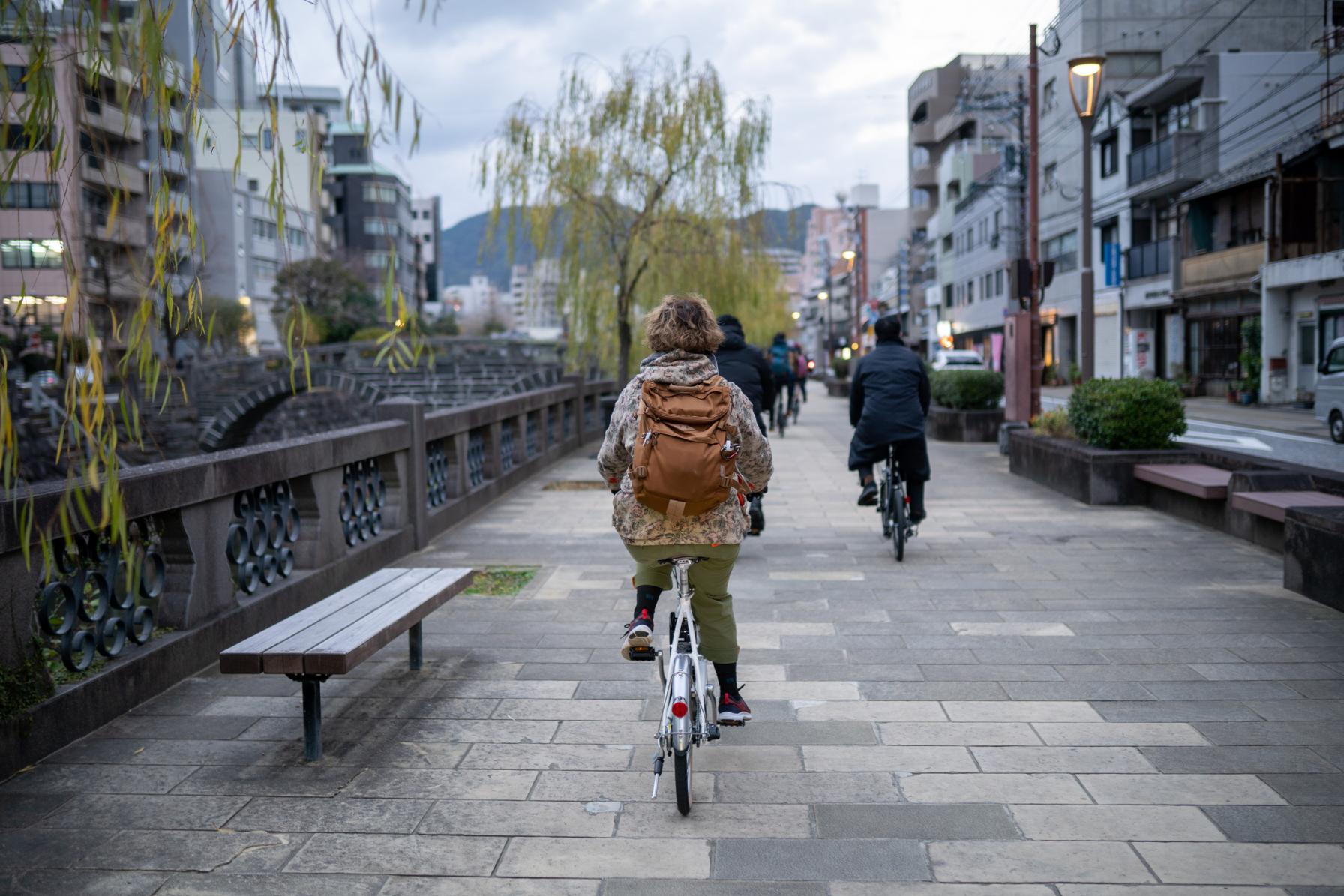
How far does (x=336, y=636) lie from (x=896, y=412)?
541 cm

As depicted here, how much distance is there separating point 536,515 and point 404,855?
8.45m

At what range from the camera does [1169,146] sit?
3669cm

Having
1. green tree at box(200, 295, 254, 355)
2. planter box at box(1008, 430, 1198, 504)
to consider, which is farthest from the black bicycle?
green tree at box(200, 295, 254, 355)

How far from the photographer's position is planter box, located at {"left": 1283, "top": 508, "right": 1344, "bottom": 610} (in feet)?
22.8

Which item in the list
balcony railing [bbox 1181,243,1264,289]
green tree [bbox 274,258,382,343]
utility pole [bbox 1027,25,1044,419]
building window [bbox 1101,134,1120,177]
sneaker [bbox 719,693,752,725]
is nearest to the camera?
sneaker [bbox 719,693,752,725]

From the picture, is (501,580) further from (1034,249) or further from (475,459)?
(1034,249)

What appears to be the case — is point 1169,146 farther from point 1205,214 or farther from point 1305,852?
point 1305,852

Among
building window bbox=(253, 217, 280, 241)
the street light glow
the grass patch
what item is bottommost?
the grass patch

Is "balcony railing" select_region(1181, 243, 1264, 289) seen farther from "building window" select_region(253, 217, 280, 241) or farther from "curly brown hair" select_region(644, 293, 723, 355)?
"building window" select_region(253, 217, 280, 241)

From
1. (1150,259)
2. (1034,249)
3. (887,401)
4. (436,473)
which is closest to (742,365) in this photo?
(887,401)

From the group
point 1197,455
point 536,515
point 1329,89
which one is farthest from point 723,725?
point 1329,89

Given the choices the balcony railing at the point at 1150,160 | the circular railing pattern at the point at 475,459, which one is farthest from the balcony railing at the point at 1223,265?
the circular railing pattern at the point at 475,459

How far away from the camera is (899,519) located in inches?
352

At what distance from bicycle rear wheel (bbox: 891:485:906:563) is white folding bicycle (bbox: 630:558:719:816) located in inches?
187
